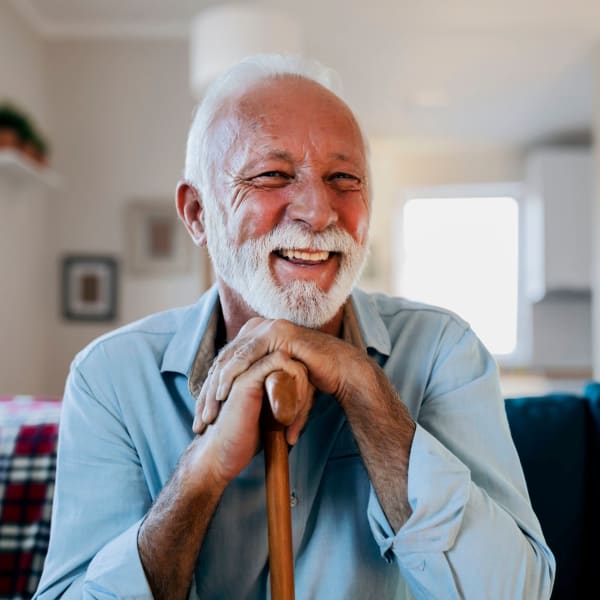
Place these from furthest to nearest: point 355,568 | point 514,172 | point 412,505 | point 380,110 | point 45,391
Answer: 1. point 514,172
2. point 380,110
3. point 45,391
4. point 355,568
5. point 412,505

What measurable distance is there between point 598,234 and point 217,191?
3869 mm

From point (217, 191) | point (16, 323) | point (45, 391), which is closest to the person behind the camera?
point (217, 191)

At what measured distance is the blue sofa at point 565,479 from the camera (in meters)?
1.46

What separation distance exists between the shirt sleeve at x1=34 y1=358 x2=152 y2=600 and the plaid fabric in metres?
0.38

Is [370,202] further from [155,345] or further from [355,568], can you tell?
[355,568]

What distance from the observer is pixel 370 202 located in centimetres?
117

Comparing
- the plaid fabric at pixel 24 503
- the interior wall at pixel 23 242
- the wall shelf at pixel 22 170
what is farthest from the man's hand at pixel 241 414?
the interior wall at pixel 23 242

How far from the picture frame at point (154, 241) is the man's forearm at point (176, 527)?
133 inches

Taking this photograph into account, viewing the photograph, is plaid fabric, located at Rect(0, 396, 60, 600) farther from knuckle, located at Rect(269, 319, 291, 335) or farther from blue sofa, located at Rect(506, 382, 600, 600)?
blue sofa, located at Rect(506, 382, 600, 600)

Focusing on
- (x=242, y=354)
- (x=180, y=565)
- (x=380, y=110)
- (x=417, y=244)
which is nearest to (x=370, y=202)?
(x=242, y=354)

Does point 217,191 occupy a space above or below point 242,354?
above

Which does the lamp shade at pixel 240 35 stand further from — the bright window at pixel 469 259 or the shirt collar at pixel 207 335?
the bright window at pixel 469 259

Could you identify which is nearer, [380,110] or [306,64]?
[306,64]

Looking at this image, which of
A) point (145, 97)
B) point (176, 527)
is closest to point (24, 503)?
point (176, 527)
